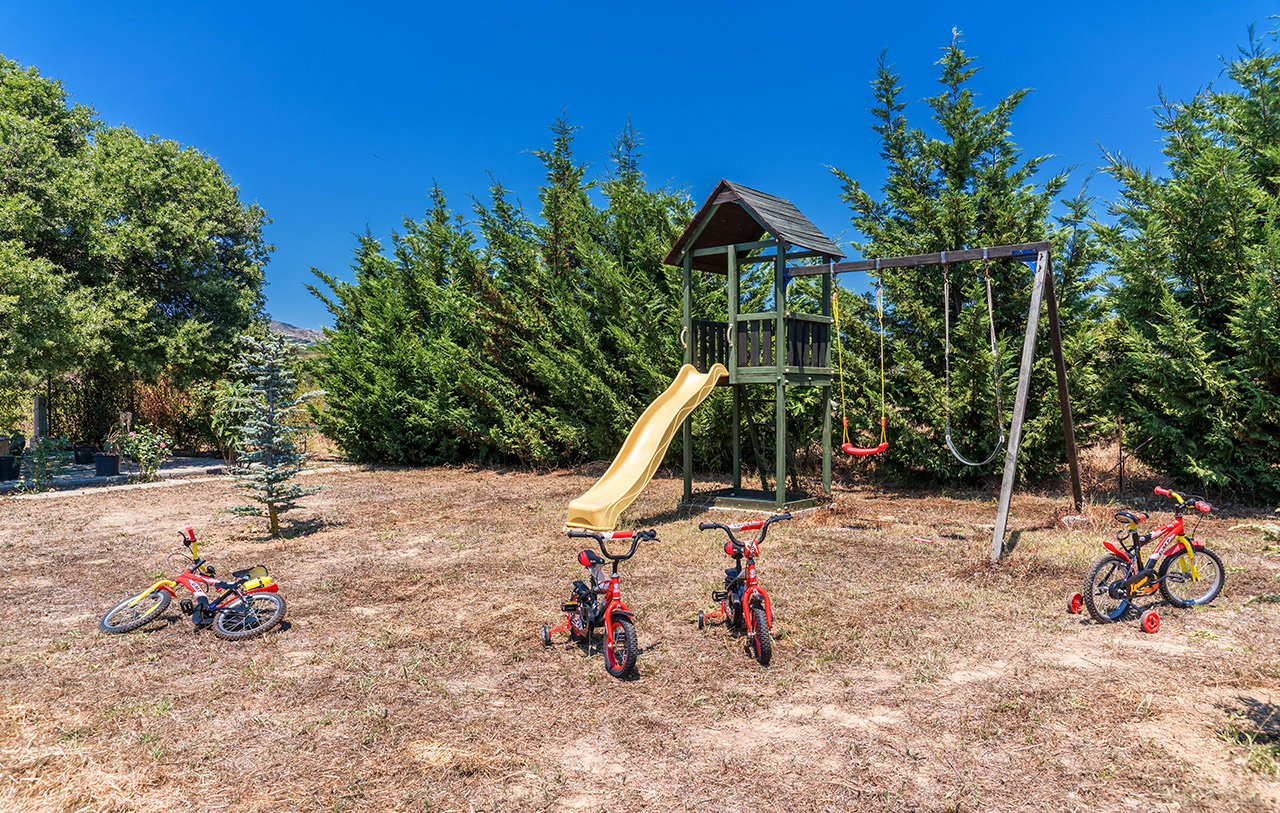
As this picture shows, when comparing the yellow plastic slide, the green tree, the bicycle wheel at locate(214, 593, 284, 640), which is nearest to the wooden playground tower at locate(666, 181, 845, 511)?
the yellow plastic slide

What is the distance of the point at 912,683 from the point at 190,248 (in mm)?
18068

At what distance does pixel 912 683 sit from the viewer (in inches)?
163

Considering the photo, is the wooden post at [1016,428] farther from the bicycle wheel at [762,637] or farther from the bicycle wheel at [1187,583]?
the bicycle wheel at [762,637]

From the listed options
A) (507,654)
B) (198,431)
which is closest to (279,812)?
(507,654)

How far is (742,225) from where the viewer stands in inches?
404

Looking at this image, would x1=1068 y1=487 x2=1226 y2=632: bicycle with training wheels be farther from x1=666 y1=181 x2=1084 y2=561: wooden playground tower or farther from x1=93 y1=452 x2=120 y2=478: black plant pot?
x1=93 y1=452 x2=120 y2=478: black plant pot

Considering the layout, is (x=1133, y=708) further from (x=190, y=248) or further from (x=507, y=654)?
(x=190, y=248)

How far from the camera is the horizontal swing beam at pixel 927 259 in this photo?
7.85 m

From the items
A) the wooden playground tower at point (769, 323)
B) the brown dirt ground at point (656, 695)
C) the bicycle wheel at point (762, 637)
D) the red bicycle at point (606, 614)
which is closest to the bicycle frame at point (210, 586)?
the brown dirt ground at point (656, 695)

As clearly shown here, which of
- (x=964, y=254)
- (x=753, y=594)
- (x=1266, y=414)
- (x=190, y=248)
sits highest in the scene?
(x=190, y=248)

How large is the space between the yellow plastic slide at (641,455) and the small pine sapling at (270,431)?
3.46 m

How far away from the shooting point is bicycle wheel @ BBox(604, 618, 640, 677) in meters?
4.23

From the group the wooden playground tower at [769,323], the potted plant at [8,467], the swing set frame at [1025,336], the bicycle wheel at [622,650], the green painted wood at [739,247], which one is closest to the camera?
the bicycle wheel at [622,650]

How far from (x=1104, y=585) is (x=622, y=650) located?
360 centimetres
